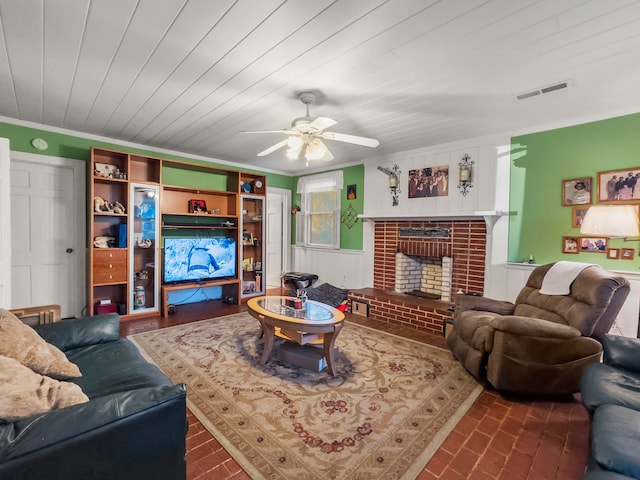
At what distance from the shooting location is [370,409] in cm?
213

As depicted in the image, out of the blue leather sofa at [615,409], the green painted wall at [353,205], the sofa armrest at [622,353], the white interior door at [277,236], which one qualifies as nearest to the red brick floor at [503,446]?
the blue leather sofa at [615,409]

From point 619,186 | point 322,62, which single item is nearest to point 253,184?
point 322,62

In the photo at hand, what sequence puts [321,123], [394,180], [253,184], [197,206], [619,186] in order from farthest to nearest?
1. [253,184]
2. [197,206]
3. [394,180]
4. [619,186]
5. [321,123]

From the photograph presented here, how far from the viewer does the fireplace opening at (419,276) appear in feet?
14.6

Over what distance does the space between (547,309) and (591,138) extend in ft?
6.09

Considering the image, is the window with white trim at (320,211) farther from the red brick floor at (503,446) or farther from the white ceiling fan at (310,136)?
the red brick floor at (503,446)

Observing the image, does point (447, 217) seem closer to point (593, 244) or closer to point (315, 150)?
point (593, 244)

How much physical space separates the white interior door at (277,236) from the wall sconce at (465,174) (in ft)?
11.1

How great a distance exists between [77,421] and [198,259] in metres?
3.86

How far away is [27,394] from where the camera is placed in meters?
1.07

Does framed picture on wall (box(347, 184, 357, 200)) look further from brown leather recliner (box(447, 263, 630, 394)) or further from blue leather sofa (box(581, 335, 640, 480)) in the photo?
blue leather sofa (box(581, 335, 640, 480))

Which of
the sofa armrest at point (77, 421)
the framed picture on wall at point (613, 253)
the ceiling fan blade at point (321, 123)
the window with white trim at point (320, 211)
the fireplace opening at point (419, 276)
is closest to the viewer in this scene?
the sofa armrest at point (77, 421)

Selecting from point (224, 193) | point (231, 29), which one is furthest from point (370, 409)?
point (224, 193)

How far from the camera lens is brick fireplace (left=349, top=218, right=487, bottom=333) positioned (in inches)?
151
